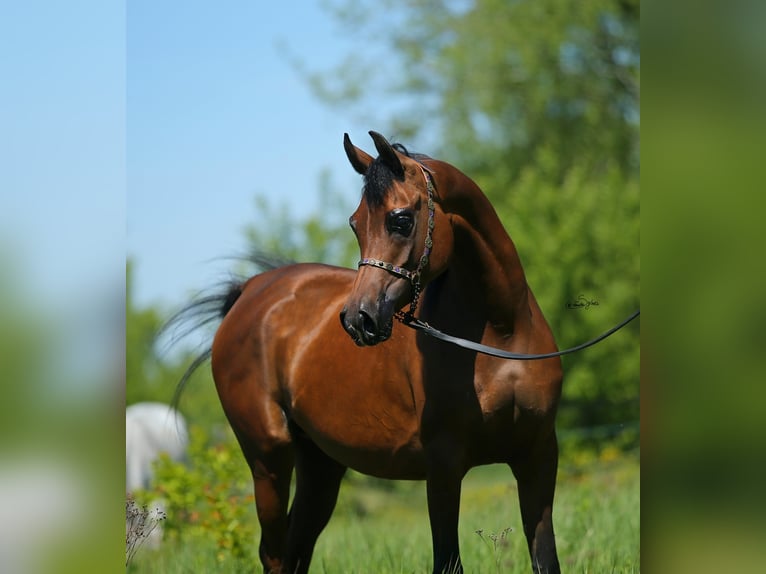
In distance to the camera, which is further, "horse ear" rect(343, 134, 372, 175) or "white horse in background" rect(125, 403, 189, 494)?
"white horse in background" rect(125, 403, 189, 494)

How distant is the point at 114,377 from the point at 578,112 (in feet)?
50.7

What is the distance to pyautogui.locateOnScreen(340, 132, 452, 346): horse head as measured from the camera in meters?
3.44

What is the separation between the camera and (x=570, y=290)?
558 inches

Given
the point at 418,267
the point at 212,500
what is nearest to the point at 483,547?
the point at 212,500

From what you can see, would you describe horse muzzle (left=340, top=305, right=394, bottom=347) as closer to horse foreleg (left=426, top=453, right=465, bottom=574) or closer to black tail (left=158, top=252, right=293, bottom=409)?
horse foreleg (left=426, top=453, right=465, bottom=574)

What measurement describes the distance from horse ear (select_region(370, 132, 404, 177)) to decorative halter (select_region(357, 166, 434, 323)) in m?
0.12

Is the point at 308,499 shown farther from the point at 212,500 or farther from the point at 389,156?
the point at 389,156

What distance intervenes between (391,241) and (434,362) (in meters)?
0.65

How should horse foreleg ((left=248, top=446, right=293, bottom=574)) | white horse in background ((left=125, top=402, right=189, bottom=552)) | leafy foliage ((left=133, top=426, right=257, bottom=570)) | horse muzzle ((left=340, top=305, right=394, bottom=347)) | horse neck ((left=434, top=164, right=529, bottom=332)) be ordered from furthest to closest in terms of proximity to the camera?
white horse in background ((left=125, top=402, right=189, bottom=552)), leafy foliage ((left=133, top=426, right=257, bottom=570)), horse foreleg ((left=248, top=446, right=293, bottom=574)), horse neck ((left=434, top=164, right=529, bottom=332)), horse muzzle ((left=340, top=305, right=394, bottom=347))

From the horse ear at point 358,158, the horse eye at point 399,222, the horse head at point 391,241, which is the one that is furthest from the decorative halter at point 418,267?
the horse ear at point 358,158

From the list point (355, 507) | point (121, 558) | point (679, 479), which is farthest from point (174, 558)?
point (355, 507)

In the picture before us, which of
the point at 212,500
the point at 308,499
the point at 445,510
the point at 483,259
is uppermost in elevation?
the point at 483,259

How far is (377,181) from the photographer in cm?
356

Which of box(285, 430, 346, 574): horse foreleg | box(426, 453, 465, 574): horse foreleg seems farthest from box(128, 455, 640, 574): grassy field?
box(426, 453, 465, 574): horse foreleg
